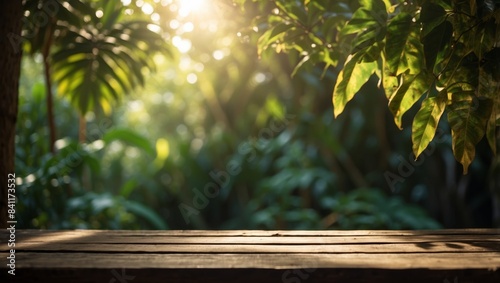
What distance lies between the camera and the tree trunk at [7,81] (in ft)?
5.58

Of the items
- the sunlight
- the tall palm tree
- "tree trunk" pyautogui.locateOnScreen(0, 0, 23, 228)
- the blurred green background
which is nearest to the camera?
"tree trunk" pyautogui.locateOnScreen(0, 0, 23, 228)

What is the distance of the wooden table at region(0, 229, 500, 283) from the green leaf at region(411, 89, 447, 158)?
23 centimetres

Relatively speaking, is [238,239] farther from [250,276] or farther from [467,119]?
[467,119]

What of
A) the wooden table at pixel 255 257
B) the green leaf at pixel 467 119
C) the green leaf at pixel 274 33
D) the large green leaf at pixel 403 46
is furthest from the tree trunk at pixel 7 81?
the green leaf at pixel 467 119

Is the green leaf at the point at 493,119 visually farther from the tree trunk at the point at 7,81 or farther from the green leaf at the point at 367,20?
the tree trunk at the point at 7,81

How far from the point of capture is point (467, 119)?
1273 millimetres

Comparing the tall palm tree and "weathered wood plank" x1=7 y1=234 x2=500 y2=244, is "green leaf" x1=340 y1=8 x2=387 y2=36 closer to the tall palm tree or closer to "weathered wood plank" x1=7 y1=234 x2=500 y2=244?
"weathered wood plank" x1=7 y1=234 x2=500 y2=244

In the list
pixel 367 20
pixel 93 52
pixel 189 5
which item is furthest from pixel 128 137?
pixel 367 20

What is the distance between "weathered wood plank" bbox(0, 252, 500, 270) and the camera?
0.99 m

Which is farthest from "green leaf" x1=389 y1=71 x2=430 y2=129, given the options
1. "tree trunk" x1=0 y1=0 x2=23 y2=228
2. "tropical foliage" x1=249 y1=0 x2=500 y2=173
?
"tree trunk" x1=0 y1=0 x2=23 y2=228

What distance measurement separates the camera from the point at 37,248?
3.88 ft

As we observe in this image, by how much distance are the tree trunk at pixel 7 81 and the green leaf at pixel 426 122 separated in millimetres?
1208

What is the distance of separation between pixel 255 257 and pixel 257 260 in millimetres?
30

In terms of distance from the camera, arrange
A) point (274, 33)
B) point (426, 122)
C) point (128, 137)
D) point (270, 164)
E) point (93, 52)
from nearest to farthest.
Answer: point (426, 122)
point (274, 33)
point (93, 52)
point (128, 137)
point (270, 164)
